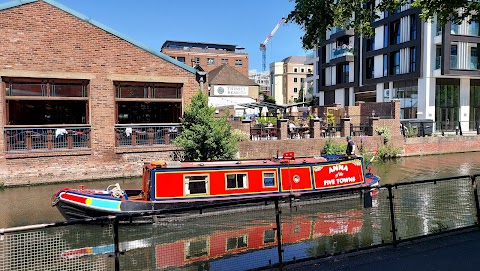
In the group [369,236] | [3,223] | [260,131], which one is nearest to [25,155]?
[3,223]

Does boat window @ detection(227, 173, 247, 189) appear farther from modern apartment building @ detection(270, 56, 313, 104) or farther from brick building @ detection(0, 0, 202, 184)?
modern apartment building @ detection(270, 56, 313, 104)

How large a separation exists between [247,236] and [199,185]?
3102 mm

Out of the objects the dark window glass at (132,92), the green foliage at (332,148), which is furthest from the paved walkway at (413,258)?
the green foliage at (332,148)

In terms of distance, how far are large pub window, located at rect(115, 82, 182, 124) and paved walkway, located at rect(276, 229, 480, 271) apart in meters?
13.8

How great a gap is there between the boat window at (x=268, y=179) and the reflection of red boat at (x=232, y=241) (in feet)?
9.25

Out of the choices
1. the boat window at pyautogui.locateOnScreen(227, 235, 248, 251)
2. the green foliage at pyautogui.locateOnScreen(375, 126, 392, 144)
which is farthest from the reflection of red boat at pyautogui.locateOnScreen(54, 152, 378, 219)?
the green foliage at pyautogui.locateOnScreen(375, 126, 392, 144)

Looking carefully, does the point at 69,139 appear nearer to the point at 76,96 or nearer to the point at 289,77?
the point at 76,96

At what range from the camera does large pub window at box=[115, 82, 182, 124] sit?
17.6 m

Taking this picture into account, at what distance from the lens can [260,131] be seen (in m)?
22.4

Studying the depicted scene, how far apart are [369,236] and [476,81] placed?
103ft

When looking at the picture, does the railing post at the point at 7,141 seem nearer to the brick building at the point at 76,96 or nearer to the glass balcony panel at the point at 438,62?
the brick building at the point at 76,96

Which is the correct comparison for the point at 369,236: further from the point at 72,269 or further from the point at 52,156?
the point at 52,156

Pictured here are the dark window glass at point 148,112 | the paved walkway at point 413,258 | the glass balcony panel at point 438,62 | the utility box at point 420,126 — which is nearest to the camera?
the paved walkway at point 413,258

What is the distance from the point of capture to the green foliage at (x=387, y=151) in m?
24.3
